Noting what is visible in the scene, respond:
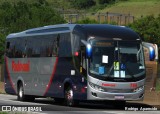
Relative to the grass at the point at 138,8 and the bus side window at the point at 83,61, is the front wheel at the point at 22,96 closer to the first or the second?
the bus side window at the point at 83,61

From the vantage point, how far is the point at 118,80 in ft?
78.4

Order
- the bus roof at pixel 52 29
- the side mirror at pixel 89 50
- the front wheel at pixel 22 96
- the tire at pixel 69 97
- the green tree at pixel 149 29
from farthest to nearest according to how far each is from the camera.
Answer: the green tree at pixel 149 29
the front wheel at pixel 22 96
the bus roof at pixel 52 29
the tire at pixel 69 97
the side mirror at pixel 89 50

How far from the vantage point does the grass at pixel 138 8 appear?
138 meters

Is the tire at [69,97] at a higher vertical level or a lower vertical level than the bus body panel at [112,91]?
lower

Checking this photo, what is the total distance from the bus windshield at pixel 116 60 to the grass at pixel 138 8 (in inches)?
4354

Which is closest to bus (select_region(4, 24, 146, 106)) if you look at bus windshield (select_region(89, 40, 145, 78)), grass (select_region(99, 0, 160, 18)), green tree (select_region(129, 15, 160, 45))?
bus windshield (select_region(89, 40, 145, 78))

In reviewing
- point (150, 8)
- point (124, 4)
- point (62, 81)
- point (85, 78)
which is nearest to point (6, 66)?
point (62, 81)

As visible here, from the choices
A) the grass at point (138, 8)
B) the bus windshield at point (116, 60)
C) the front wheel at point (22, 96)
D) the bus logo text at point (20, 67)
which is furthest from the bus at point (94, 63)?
the grass at point (138, 8)

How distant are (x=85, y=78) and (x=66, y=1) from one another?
16903 cm

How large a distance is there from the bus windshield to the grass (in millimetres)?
110600

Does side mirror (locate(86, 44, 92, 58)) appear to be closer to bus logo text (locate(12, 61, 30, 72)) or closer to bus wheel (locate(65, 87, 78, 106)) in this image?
bus wheel (locate(65, 87, 78, 106))

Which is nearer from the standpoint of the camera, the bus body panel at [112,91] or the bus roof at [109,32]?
the bus body panel at [112,91]

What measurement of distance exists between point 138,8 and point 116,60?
122 metres

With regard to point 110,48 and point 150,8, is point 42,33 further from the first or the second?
point 150,8
